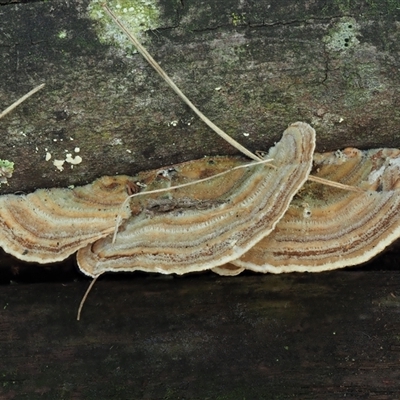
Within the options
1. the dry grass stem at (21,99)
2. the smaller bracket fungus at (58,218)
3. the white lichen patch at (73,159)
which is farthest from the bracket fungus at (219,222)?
the dry grass stem at (21,99)

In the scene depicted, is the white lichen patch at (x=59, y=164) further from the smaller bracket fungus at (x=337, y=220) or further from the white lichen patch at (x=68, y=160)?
the smaller bracket fungus at (x=337, y=220)

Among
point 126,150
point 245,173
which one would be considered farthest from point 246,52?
point 126,150

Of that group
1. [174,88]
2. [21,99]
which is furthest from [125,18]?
[21,99]

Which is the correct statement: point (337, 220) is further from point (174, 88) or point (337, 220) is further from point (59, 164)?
point (59, 164)

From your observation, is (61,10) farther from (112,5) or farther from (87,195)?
(87,195)

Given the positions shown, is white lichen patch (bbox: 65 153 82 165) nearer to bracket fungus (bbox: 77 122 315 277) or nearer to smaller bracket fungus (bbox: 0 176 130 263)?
smaller bracket fungus (bbox: 0 176 130 263)

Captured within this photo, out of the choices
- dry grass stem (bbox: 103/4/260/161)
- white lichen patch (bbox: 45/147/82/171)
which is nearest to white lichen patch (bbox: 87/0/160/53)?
dry grass stem (bbox: 103/4/260/161)

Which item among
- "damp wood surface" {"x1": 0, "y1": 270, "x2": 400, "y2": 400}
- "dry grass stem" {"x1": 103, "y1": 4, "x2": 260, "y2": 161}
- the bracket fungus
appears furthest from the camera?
"damp wood surface" {"x1": 0, "y1": 270, "x2": 400, "y2": 400}
